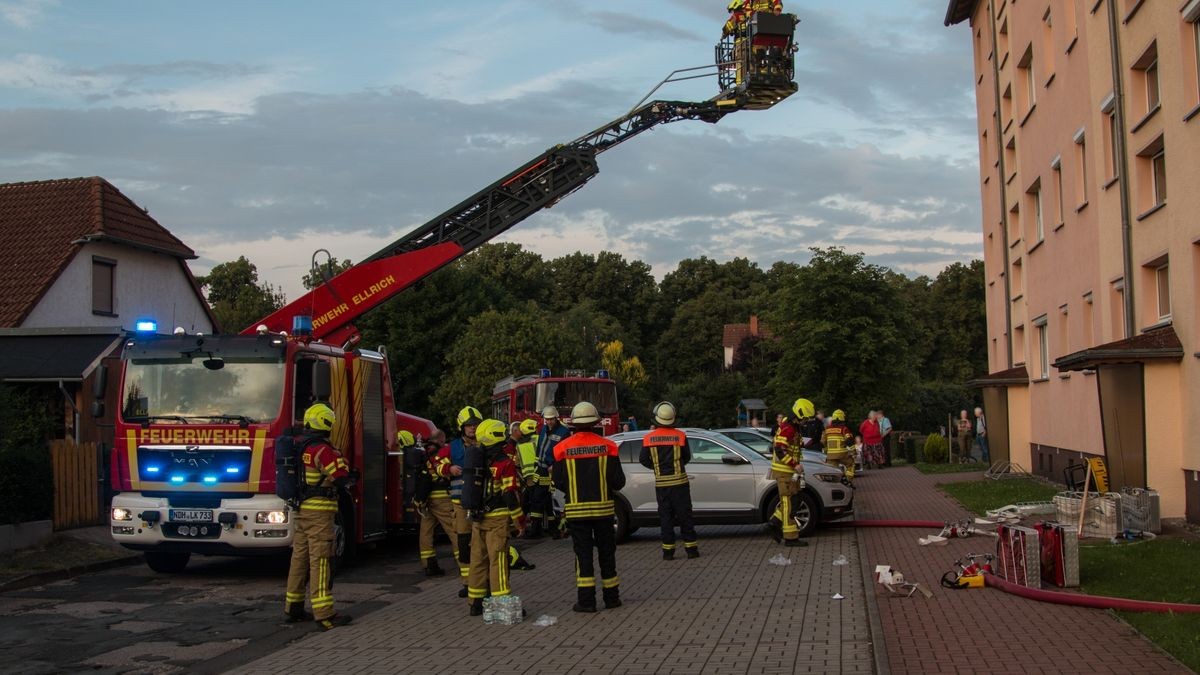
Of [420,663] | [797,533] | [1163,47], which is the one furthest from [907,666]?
[1163,47]

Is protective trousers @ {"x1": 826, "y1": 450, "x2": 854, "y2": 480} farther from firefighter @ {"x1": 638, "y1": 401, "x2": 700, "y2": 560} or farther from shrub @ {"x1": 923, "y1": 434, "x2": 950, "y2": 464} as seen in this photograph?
shrub @ {"x1": 923, "y1": 434, "x2": 950, "y2": 464}

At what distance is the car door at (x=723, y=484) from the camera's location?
15812 mm

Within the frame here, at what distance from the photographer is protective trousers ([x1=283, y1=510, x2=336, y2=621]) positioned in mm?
9742

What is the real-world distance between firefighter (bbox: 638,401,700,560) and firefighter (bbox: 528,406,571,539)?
3.72 m

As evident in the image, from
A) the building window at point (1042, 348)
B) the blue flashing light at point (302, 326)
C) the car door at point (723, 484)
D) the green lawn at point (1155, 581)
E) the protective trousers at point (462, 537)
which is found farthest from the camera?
the building window at point (1042, 348)

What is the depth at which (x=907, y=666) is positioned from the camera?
7574mm

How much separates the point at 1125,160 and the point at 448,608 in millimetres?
12807

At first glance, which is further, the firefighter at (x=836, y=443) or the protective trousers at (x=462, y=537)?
the firefighter at (x=836, y=443)

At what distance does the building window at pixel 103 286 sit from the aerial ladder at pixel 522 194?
45.5 ft

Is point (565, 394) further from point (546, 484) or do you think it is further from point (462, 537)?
point (462, 537)

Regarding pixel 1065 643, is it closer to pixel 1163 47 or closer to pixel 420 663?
pixel 420 663

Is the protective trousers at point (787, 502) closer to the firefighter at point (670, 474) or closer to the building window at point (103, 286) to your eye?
the firefighter at point (670, 474)

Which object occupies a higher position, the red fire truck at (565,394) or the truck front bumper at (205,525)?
the red fire truck at (565,394)

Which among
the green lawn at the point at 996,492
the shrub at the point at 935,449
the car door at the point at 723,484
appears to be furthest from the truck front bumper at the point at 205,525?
the shrub at the point at 935,449
